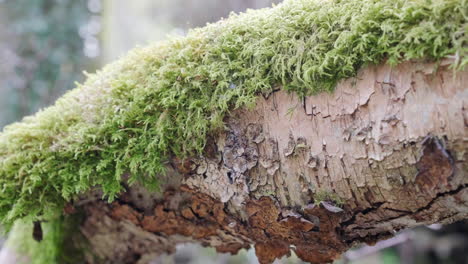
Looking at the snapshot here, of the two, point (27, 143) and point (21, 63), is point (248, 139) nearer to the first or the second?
point (27, 143)

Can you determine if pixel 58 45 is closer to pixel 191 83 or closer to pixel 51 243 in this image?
pixel 51 243

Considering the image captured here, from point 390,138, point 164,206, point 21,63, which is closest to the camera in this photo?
point 390,138

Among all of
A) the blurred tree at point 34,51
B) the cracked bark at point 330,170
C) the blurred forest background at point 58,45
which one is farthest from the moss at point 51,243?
the blurred tree at point 34,51

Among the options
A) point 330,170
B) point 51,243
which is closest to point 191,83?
point 330,170

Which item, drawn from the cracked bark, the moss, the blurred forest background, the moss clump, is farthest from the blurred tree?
the cracked bark

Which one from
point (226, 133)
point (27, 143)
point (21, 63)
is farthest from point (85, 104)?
point (21, 63)

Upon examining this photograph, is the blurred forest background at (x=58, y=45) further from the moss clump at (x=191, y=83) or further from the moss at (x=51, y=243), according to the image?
the moss clump at (x=191, y=83)
